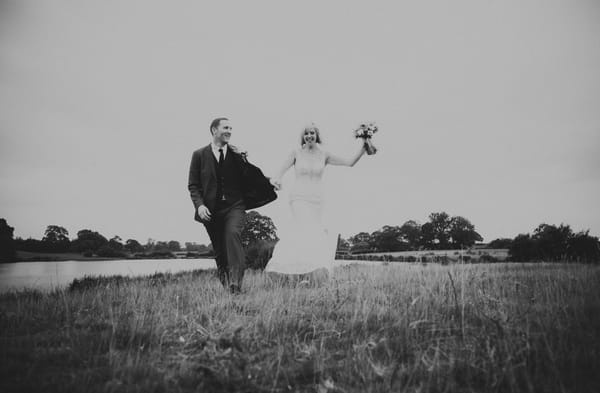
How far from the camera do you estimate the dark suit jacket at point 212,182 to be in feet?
17.6

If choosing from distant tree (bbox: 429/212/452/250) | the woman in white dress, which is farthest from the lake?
distant tree (bbox: 429/212/452/250)

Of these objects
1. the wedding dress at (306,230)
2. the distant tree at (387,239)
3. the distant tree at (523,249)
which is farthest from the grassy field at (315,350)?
the distant tree at (387,239)

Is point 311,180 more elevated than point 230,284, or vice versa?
point 311,180

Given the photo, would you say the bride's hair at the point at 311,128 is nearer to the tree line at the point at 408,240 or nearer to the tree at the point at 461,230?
the tree line at the point at 408,240

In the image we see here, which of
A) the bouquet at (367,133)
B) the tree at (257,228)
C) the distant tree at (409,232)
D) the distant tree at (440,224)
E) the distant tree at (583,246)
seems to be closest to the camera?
the bouquet at (367,133)

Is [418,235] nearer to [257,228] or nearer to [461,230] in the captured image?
[461,230]

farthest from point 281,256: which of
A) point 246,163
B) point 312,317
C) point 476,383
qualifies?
point 476,383

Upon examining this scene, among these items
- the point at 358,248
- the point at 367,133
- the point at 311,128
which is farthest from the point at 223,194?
the point at 358,248

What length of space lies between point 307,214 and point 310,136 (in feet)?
5.70

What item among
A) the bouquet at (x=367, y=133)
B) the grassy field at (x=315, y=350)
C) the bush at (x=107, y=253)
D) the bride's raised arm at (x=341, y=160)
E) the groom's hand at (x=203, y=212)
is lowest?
the bush at (x=107, y=253)

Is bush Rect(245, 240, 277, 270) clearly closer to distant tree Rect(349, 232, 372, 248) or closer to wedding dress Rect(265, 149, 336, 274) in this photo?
wedding dress Rect(265, 149, 336, 274)

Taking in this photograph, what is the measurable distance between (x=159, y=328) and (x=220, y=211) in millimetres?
2628

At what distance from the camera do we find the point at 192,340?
9.19 ft

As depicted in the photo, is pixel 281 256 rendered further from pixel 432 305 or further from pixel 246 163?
pixel 432 305
